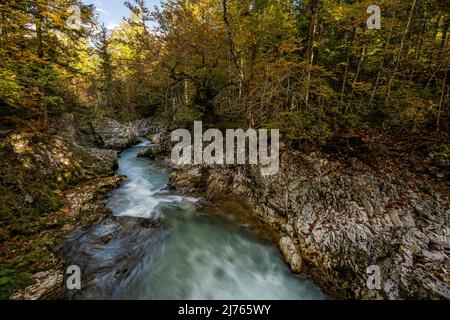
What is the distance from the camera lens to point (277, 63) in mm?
7754

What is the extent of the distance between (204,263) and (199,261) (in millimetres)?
148

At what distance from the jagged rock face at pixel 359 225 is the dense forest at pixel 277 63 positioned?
1.40 meters

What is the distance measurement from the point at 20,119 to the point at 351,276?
11435mm

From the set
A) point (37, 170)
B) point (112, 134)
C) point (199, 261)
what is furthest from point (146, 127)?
point (199, 261)

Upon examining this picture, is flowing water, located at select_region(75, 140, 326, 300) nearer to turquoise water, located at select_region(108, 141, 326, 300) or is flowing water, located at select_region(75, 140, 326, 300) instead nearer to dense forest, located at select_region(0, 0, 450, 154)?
turquoise water, located at select_region(108, 141, 326, 300)

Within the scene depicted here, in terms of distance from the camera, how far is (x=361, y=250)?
16.2 ft

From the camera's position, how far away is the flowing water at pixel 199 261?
4.85 m

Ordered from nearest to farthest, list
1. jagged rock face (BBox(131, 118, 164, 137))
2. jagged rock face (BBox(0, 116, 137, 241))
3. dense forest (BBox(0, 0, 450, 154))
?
jagged rock face (BBox(0, 116, 137, 241)), dense forest (BBox(0, 0, 450, 154)), jagged rock face (BBox(131, 118, 164, 137))

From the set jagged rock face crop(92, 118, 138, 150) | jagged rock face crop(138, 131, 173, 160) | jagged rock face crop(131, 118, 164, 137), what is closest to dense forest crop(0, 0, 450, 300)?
jagged rock face crop(138, 131, 173, 160)

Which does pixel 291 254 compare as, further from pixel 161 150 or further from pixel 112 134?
pixel 112 134

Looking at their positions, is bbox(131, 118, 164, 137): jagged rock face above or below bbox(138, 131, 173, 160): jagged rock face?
above

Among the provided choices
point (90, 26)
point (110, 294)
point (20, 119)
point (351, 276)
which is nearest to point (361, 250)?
point (351, 276)

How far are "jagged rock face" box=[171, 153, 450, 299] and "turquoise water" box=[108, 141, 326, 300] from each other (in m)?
0.79

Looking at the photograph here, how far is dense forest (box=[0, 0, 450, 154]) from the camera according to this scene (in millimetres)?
6797
